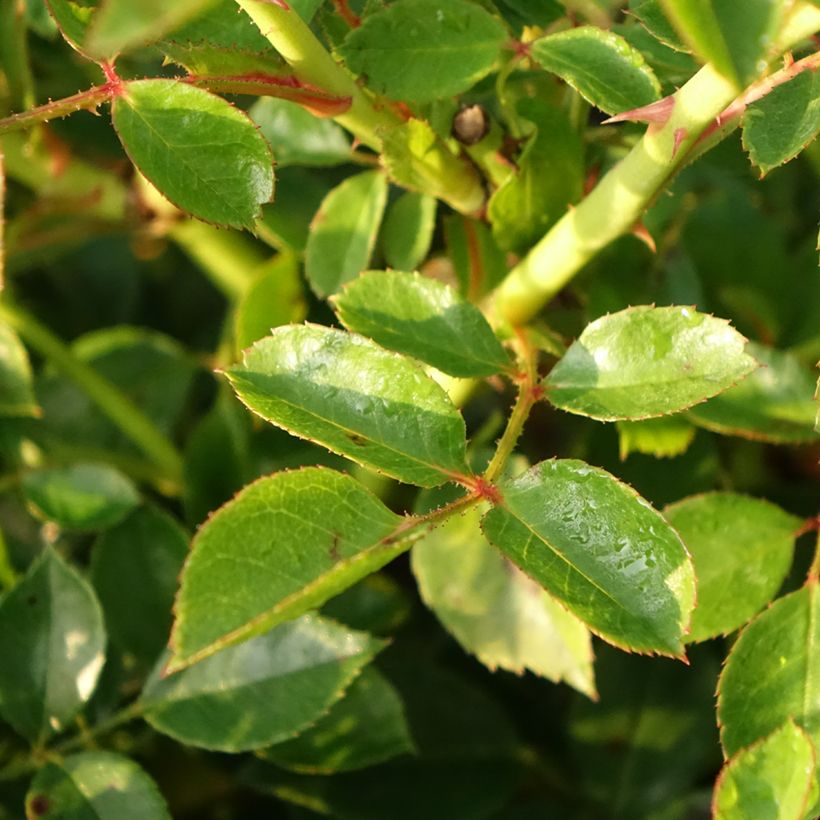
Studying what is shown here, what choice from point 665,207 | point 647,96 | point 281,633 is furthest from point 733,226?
point 281,633

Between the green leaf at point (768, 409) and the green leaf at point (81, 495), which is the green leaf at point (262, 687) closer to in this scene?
the green leaf at point (81, 495)

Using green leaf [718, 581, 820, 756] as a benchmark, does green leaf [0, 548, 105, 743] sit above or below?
above

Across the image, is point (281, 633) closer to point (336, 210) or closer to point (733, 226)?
point (336, 210)

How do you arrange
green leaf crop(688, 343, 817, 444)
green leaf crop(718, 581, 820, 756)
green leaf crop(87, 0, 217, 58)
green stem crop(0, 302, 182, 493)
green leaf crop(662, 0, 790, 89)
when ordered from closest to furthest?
green leaf crop(87, 0, 217, 58)
green leaf crop(662, 0, 790, 89)
green leaf crop(718, 581, 820, 756)
green leaf crop(688, 343, 817, 444)
green stem crop(0, 302, 182, 493)

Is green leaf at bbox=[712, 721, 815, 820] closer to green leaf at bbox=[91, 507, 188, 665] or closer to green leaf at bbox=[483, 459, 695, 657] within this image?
green leaf at bbox=[483, 459, 695, 657]

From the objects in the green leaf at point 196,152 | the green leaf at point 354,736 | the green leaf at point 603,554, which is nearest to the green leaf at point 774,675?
the green leaf at point 603,554

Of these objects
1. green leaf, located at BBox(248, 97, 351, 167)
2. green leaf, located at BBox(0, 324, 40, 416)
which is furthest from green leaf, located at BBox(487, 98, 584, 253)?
green leaf, located at BBox(0, 324, 40, 416)

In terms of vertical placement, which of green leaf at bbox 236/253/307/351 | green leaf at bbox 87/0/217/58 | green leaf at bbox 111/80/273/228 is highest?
green leaf at bbox 87/0/217/58

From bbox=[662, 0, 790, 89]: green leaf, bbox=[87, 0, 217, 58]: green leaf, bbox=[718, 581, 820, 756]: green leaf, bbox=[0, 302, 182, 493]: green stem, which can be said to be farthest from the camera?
bbox=[0, 302, 182, 493]: green stem
